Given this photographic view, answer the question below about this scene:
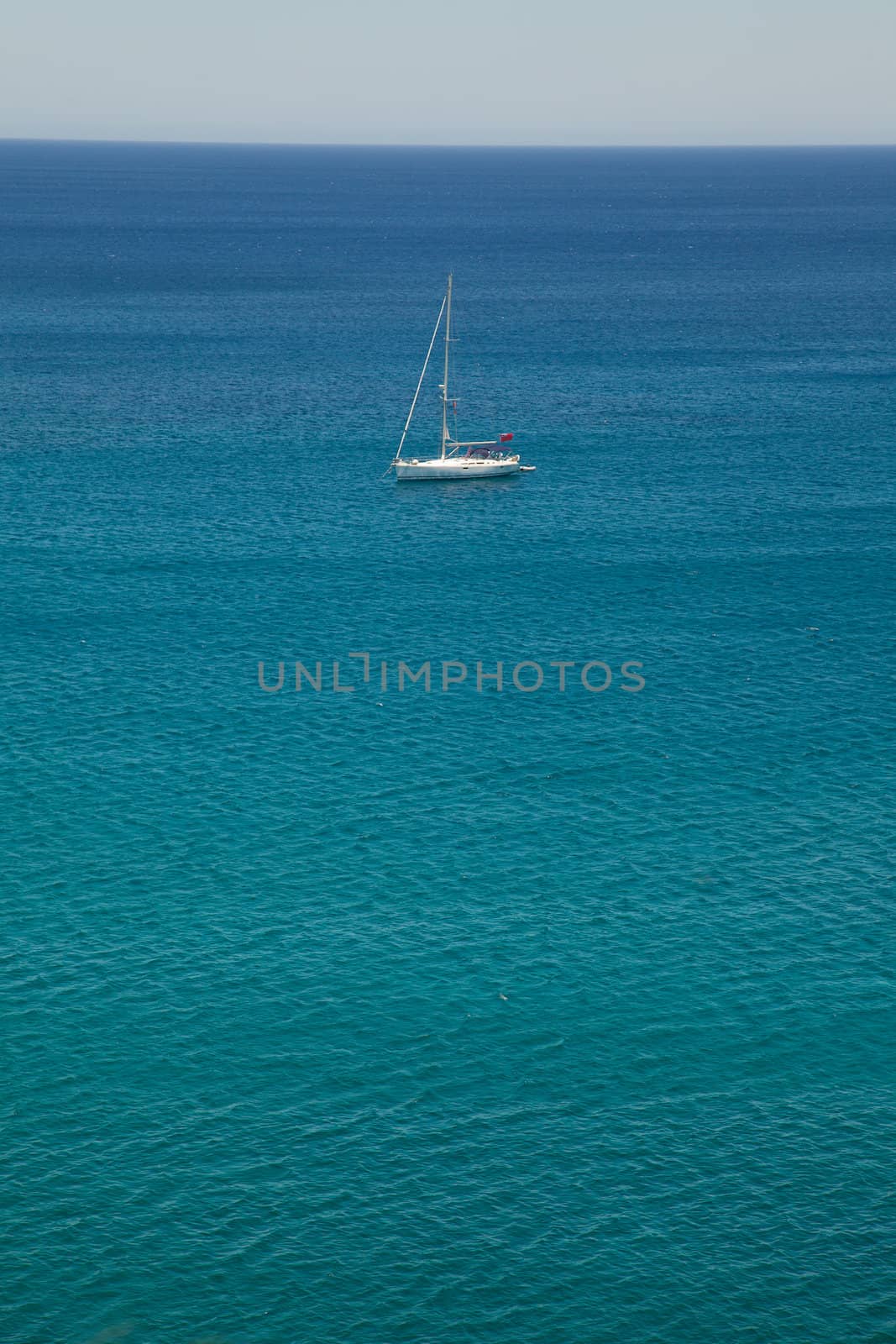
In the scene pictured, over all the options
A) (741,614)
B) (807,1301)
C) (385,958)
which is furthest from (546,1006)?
(741,614)

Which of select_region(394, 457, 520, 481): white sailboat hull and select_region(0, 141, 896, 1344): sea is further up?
select_region(394, 457, 520, 481): white sailboat hull

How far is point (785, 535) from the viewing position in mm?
171875

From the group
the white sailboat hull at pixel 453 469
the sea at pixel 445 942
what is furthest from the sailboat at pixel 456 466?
the sea at pixel 445 942

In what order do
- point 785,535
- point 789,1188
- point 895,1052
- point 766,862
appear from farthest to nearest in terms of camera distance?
point 785,535 < point 766,862 < point 895,1052 < point 789,1188

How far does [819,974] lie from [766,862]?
12662mm

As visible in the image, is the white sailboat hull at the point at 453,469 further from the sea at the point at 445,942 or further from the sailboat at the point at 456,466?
the sea at the point at 445,942

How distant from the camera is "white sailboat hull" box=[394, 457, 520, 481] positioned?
192500 millimetres

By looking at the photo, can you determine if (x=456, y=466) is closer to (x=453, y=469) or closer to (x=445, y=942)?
(x=453, y=469)

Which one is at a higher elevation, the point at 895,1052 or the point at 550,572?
the point at 550,572

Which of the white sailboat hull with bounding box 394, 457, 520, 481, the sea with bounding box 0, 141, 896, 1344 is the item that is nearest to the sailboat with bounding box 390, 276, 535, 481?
the white sailboat hull with bounding box 394, 457, 520, 481

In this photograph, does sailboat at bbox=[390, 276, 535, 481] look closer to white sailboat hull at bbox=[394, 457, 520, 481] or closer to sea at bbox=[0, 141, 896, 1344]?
white sailboat hull at bbox=[394, 457, 520, 481]

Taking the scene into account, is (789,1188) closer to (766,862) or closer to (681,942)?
(681,942)

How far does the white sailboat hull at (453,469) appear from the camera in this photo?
192500 mm

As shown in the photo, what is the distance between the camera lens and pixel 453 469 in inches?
7628
